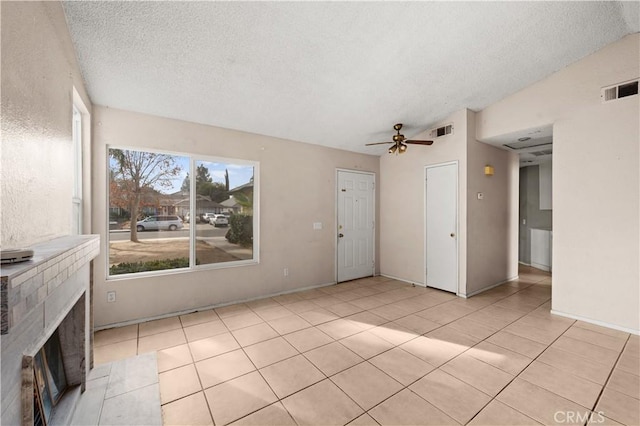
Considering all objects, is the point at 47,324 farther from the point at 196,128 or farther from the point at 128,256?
the point at 196,128

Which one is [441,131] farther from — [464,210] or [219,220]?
[219,220]

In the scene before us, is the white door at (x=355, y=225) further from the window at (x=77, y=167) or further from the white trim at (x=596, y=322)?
the window at (x=77, y=167)

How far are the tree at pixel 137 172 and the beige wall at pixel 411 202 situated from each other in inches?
156

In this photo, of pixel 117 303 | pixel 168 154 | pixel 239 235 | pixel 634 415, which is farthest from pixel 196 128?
pixel 634 415

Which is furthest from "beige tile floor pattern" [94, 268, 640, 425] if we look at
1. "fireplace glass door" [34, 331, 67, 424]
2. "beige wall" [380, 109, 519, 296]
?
"beige wall" [380, 109, 519, 296]

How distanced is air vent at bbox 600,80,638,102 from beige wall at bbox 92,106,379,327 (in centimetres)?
333

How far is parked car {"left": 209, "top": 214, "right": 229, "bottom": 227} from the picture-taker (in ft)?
12.7

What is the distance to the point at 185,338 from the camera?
113 inches

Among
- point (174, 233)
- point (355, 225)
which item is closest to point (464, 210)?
point (355, 225)

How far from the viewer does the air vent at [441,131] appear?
4.42 metres

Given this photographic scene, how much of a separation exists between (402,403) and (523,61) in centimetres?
398

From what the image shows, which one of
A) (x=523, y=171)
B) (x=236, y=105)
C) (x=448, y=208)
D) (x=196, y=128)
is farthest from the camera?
(x=523, y=171)

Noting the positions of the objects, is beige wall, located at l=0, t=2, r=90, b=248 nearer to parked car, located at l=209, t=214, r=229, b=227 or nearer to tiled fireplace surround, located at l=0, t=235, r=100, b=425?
tiled fireplace surround, located at l=0, t=235, r=100, b=425

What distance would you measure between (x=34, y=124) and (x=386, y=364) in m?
2.99
